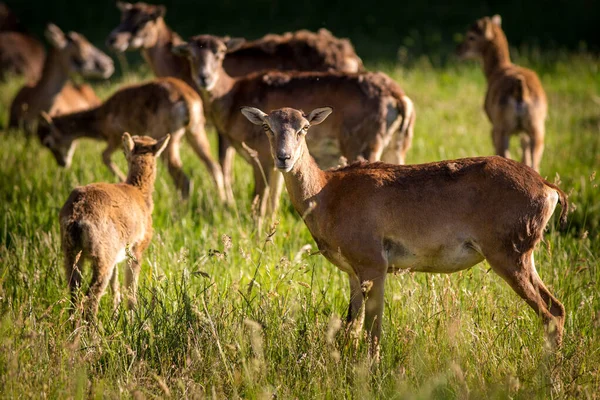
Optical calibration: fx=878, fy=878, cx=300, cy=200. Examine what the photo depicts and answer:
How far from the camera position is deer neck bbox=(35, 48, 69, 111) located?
547 inches

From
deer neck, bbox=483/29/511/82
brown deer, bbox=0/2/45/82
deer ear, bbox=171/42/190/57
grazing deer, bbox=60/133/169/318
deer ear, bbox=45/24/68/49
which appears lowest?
brown deer, bbox=0/2/45/82

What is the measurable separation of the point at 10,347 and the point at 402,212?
2.51m

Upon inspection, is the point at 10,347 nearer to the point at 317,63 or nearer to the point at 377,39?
the point at 317,63

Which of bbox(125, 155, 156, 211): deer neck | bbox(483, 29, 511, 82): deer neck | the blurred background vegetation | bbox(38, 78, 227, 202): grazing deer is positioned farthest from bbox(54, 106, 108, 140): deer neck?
the blurred background vegetation

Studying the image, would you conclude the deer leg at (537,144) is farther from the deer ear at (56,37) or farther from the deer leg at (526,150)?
the deer ear at (56,37)

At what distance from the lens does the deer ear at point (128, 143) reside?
7.18 m

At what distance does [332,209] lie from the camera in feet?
19.0

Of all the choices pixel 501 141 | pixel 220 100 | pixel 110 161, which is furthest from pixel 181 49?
pixel 501 141

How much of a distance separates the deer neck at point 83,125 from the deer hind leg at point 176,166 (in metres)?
1.33

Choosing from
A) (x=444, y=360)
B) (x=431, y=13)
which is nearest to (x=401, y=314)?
(x=444, y=360)

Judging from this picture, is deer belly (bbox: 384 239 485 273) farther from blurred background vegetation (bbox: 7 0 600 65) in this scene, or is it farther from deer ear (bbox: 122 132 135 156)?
blurred background vegetation (bbox: 7 0 600 65)

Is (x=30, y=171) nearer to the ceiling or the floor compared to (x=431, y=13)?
nearer to the ceiling

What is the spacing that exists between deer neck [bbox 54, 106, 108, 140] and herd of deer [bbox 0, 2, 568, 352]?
2 centimetres

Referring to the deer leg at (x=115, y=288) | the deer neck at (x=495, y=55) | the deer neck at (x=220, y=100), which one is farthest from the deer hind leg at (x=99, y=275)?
the deer neck at (x=495, y=55)
